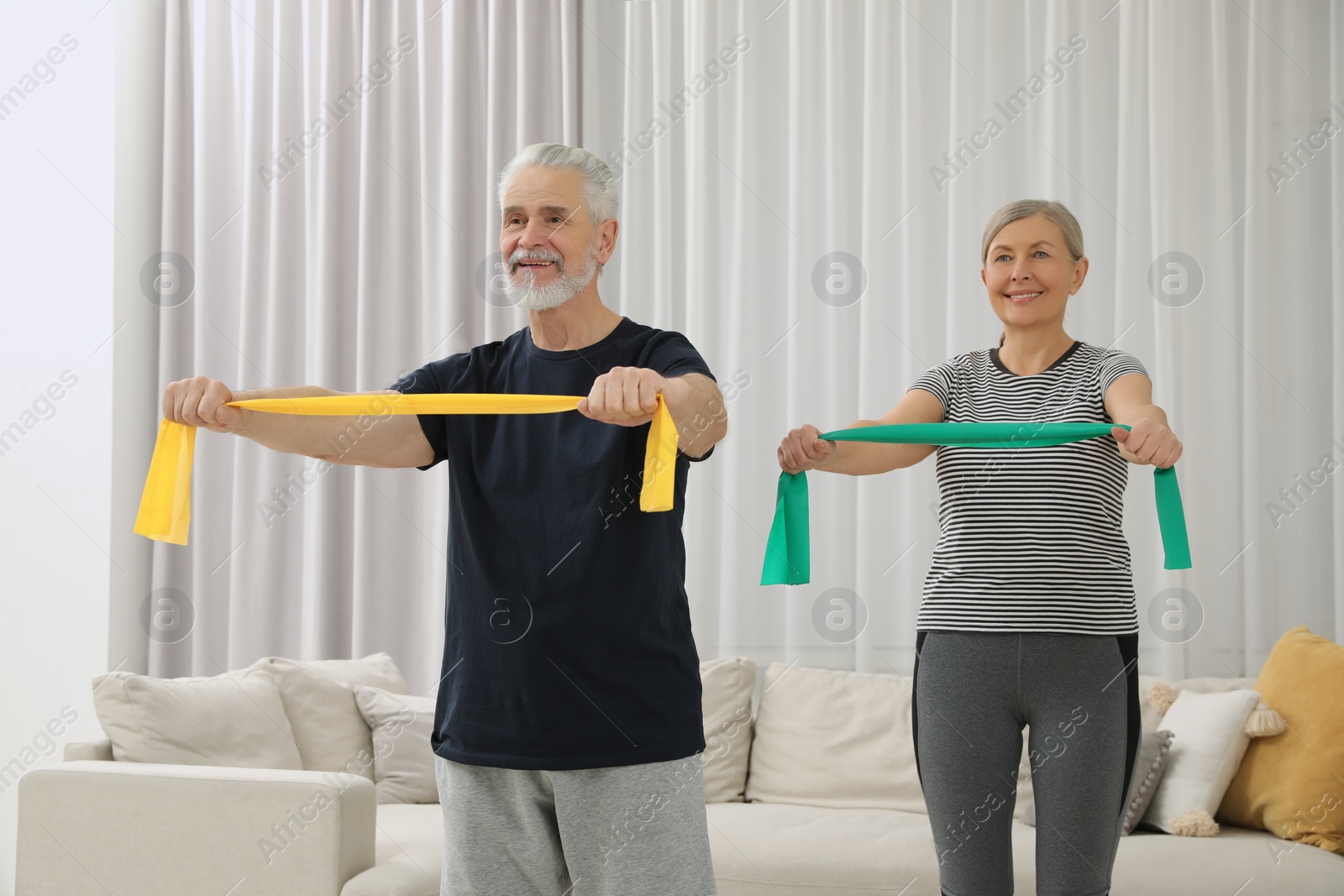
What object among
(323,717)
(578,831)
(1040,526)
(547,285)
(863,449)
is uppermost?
(547,285)

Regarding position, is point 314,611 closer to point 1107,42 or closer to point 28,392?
point 28,392

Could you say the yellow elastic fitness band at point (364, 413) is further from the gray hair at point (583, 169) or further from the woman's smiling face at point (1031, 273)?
the woman's smiling face at point (1031, 273)

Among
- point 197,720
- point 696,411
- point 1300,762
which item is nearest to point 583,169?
point 696,411

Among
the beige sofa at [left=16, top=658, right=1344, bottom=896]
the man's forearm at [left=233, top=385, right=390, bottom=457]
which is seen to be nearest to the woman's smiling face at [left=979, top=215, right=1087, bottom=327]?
the man's forearm at [left=233, top=385, right=390, bottom=457]

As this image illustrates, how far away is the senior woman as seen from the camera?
1.68 m

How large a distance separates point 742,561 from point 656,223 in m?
1.29

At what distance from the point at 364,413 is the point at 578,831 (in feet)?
2.32

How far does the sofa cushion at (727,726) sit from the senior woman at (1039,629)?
1777 mm

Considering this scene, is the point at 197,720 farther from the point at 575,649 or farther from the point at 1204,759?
the point at 1204,759

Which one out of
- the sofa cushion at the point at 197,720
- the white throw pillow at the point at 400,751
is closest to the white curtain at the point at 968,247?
the white throw pillow at the point at 400,751

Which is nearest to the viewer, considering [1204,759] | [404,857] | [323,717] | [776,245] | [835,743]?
[404,857]

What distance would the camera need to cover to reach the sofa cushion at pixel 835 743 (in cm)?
340

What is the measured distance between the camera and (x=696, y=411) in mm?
1544

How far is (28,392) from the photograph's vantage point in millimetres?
3861
